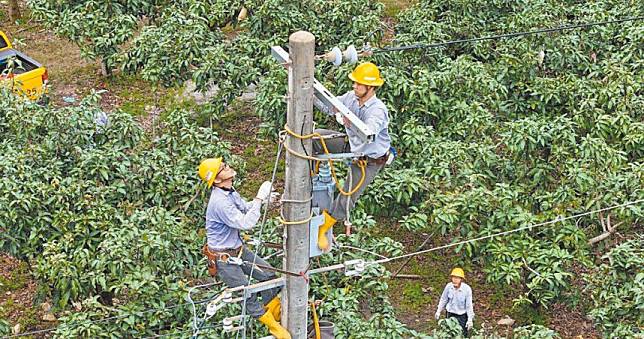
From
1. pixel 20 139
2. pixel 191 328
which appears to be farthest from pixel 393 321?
pixel 20 139

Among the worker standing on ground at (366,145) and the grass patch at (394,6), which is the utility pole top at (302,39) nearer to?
the worker standing on ground at (366,145)

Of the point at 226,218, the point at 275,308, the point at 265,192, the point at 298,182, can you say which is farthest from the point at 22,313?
the point at 298,182

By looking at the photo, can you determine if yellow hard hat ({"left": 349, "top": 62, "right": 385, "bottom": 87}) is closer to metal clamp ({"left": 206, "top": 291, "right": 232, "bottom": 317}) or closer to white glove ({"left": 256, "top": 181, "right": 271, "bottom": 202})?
white glove ({"left": 256, "top": 181, "right": 271, "bottom": 202})

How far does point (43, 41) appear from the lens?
19.2m

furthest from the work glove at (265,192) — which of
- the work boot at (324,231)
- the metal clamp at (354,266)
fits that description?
the metal clamp at (354,266)

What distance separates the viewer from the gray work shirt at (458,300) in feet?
34.4

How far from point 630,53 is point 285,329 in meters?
7.80

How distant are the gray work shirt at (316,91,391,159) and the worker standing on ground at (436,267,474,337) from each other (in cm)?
Result: 344

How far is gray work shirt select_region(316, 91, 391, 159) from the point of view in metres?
6.96

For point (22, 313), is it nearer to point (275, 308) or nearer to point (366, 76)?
point (275, 308)

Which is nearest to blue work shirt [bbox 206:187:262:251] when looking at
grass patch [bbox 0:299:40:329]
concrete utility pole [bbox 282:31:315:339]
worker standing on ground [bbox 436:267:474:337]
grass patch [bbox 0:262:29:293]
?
concrete utility pole [bbox 282:31:315:339]

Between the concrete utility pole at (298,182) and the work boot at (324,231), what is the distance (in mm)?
191

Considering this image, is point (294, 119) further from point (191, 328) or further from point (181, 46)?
point (181, 46)

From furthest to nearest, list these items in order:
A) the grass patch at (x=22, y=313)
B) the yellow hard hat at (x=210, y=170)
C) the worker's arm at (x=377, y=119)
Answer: the grass patch at (x=22, y=313) < the yellow hard hat at (x=210, y=170) < the worker's arm at (x=377, y=119)
